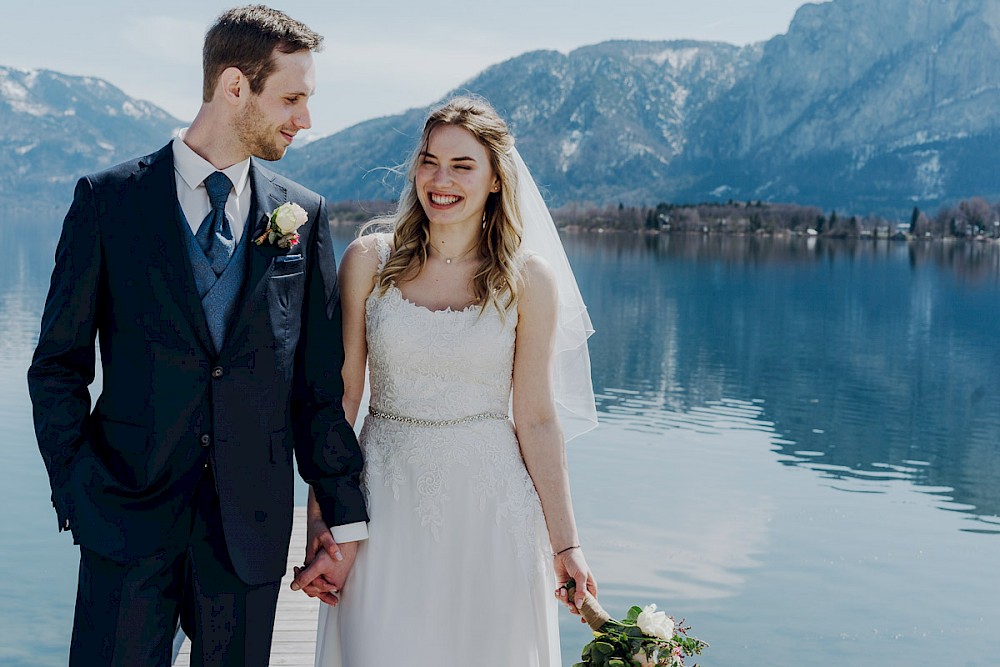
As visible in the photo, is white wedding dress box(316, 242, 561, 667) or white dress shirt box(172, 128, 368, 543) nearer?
white dress shirt box(172, 128, 368, 543)

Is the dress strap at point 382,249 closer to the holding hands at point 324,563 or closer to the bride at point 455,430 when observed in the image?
the bride at point 455,430

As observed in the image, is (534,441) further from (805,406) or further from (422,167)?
(805,406)

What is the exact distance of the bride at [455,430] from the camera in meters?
3.28

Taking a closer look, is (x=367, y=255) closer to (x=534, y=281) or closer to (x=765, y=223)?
(x=534, y=281)

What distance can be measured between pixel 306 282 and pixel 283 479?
56 cm

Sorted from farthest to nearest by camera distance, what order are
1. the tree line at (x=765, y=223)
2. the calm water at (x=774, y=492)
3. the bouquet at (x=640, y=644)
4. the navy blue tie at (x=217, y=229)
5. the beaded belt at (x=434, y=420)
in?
the tree line at (x=765, y=223) < the calm water at (x=774, y=492) < the beaded belt at (x=434, y=420) < the bouquet at (x=640, y=644) < the navy blue tie at (x=217, y=229)

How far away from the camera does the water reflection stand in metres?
17.3

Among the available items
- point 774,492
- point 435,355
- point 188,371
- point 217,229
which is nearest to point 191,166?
point 217,229

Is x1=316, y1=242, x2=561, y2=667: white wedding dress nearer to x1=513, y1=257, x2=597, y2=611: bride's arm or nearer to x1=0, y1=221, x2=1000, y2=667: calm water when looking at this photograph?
x1=513, y1=257, x2=597, y2=611: bride's arm

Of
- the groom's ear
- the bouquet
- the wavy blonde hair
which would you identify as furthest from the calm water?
the groom's ear

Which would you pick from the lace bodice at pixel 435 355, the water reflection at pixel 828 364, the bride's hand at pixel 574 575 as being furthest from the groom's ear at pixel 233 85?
the water reflection at pixel 828 364

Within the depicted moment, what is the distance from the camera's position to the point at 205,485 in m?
2.80

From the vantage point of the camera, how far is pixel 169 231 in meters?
2.69

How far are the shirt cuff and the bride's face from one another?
976 mm
